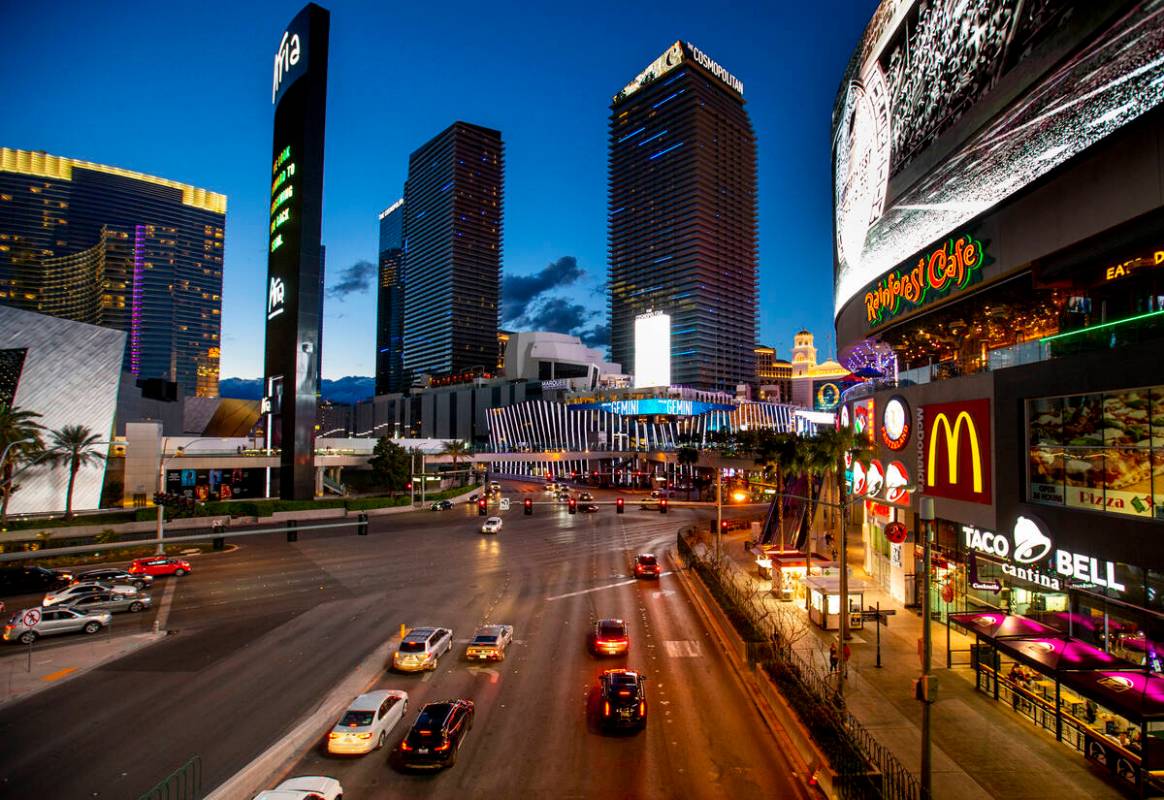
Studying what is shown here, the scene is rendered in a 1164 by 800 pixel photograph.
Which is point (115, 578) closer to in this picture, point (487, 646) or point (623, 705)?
point (487, 646)

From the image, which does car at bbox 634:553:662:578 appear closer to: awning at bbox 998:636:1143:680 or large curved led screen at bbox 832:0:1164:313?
awning at bbox 998:636:1143:680

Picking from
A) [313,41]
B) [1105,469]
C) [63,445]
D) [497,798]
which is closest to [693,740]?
[497,798]

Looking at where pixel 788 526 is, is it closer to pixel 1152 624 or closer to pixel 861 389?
pixel 861 389

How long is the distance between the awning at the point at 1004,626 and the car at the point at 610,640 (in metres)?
12.4

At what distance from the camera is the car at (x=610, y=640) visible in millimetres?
25203

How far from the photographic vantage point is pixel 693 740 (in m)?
18.0

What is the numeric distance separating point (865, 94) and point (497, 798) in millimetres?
47951

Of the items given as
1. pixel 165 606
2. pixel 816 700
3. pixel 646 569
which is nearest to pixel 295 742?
pixel 816 700

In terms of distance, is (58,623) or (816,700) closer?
(816,700)

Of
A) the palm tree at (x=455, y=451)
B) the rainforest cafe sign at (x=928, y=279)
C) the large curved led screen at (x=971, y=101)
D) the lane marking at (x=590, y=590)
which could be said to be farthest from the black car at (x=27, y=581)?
the palm tree at (x=455, y=451)

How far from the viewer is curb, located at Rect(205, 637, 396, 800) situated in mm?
14703

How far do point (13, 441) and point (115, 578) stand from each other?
27.2m

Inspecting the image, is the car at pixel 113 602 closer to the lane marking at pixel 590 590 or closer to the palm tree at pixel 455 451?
the lane marking at pixel 590 590

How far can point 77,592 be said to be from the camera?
1297 inches
